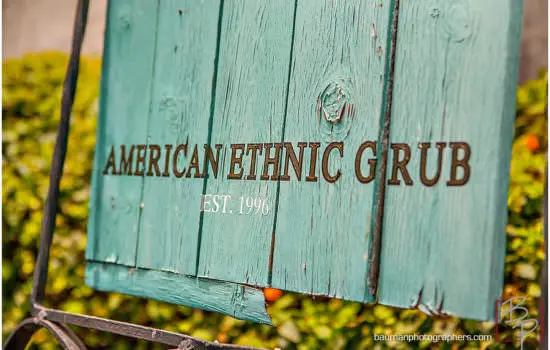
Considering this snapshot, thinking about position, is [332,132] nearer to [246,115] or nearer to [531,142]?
[246,115]

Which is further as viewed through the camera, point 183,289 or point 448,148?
point 183,289

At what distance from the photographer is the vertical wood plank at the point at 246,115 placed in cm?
150

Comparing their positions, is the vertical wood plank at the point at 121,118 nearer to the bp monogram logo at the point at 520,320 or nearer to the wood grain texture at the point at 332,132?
the wood grain texture at the point at 332,132

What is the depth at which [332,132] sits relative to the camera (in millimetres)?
1392

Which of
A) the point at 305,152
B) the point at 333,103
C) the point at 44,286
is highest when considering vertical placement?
the point at 333,103

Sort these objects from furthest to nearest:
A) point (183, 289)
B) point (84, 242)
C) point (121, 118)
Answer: point (84, 242)
point (121, 118)
point (183, 289)

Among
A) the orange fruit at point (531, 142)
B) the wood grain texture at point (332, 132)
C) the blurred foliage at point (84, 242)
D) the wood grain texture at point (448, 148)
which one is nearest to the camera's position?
the wood grain texture at point (448, 148)

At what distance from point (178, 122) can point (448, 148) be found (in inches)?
30.4

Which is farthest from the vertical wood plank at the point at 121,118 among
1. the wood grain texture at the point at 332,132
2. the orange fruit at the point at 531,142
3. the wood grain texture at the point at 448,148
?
the orange fruit at the point at 531,142

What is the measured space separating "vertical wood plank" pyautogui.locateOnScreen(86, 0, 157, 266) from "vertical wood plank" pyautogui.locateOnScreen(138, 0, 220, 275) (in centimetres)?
5

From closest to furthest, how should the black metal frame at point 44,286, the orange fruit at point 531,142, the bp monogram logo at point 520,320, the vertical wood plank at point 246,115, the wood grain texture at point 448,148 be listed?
the wood grain texture at point 448,148, the vertical wood plank at point 246,115, the black metal frame at point 44,286, the bp monogram logo at point 520,320, the orange fruit at point 531,142

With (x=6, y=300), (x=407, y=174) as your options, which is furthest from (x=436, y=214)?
(x=6, y=300)

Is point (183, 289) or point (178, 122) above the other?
point (178, 122)

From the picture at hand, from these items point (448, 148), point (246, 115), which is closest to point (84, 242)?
point (246, 115)
